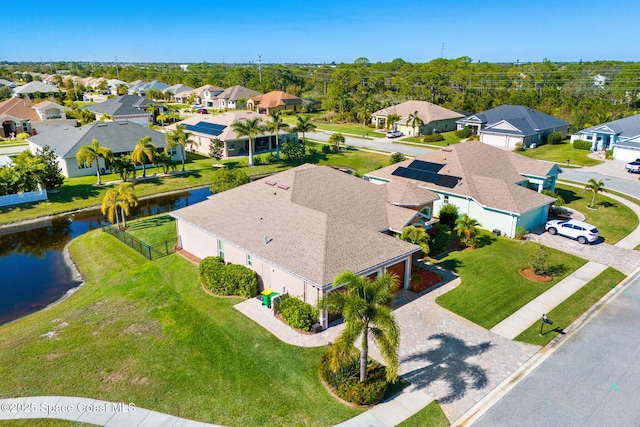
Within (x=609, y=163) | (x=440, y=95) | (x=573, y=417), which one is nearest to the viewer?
(x=573, y=417)

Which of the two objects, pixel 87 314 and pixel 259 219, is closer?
pixel 87 314

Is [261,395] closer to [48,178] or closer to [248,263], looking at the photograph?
[248,263]

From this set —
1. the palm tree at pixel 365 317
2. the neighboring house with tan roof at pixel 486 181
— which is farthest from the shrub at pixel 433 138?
the palm tree at pixel 365 317

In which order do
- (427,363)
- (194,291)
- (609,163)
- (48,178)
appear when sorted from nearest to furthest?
(427,363) → (194,291) → (48,178) → (609,163)

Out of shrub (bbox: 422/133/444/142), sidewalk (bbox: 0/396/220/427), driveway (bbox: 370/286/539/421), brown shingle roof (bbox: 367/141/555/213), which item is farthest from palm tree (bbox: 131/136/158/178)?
shrub (bbox: 422/133/444/142)

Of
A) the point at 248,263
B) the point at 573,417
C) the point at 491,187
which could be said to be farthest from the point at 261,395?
the point at 491,187

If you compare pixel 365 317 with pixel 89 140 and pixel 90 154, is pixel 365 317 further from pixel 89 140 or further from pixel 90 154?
pixel 89 140

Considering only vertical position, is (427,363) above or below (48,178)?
below

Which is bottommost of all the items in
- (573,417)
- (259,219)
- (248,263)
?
(573,417)
